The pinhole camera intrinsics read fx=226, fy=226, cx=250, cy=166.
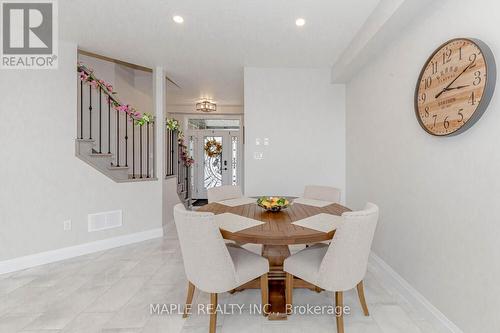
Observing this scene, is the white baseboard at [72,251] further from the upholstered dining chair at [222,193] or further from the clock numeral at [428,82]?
the clock numeral at [428,82]

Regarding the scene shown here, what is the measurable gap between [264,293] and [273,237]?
22.7 inches

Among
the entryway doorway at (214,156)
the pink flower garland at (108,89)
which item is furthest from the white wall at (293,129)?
the entryway doorway at (214,156)

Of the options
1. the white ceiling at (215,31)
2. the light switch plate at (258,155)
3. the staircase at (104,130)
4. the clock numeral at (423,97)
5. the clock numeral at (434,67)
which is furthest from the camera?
the light switch plate at (258,155)

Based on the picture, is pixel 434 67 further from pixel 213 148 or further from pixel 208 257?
pixel 213 148

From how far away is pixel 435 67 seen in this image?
168cm

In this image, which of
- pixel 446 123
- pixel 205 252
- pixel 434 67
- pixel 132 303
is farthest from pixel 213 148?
pixel 446 123

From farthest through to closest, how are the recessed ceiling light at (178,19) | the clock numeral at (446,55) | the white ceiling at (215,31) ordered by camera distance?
the recessed ceiling light at (178,19) → the white ceiling at (215,31) → the clock numeral at (446,55)

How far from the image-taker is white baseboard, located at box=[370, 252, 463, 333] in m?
1.59

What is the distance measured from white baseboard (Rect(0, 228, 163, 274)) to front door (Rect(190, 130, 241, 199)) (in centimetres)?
301

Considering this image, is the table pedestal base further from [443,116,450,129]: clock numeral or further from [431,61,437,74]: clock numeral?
[431,61,437,74]: clock numeral

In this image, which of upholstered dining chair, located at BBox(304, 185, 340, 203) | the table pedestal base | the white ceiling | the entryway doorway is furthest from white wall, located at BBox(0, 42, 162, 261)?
the entryway doorway

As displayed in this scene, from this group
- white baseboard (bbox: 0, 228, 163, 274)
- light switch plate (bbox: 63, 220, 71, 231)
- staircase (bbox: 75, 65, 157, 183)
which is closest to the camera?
white baseboard (bbox: 0, 228, 163, 274)

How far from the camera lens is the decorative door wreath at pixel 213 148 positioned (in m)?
6.49

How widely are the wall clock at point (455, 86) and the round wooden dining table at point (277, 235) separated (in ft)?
3.26
